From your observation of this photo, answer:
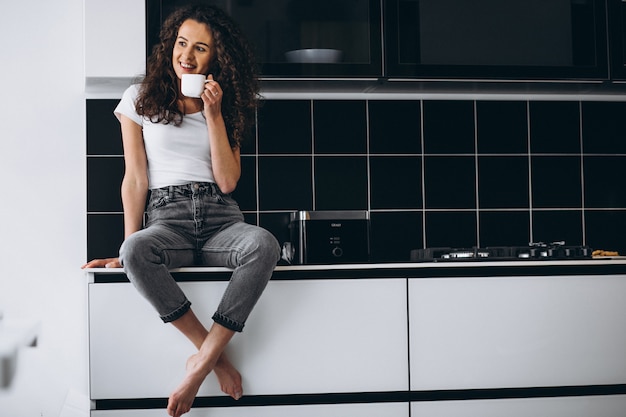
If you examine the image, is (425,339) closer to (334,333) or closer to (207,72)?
(334,333)

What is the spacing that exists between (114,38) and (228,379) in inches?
44.4

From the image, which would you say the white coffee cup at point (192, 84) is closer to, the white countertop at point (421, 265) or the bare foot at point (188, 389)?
the white countertop at point (421, 265)

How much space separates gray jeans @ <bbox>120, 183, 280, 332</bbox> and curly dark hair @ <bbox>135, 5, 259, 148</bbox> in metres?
0.24

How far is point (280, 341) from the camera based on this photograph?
204 cm

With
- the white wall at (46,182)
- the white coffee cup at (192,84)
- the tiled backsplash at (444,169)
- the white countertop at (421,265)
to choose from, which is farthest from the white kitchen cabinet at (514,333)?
the white wall at (46,182)

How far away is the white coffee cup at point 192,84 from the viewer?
6.83 ft

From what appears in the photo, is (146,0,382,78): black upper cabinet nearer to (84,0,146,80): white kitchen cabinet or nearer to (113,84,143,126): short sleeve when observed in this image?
(84,0,146,80): white kitchen cabinet

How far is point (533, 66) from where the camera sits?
8.04 feet

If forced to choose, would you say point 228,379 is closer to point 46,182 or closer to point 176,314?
point 176,314

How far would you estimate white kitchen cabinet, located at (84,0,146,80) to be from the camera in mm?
2254

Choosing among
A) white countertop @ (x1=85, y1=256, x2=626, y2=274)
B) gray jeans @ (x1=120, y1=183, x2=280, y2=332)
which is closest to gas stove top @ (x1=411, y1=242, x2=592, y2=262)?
white countertop @ (x1=85, y1=256, x2=626, y2=274)

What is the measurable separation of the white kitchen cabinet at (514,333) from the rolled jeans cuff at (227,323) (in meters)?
0.52

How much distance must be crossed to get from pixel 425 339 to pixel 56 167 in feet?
4.73

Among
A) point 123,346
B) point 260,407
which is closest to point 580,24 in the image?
point 260,407
